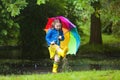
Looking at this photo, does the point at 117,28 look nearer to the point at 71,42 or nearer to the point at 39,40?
the point at 39,40

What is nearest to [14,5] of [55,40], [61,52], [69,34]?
[69,34]

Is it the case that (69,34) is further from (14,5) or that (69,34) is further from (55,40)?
(14,5)

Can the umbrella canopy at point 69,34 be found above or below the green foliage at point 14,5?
below

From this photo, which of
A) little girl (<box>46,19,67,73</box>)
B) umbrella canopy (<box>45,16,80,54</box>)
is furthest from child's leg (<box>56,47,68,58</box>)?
umbrella canopy (<box>45,16,80,54</box>)

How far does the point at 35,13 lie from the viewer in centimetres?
2423

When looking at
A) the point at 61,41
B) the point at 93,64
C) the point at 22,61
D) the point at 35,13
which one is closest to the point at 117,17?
the point at 61,41

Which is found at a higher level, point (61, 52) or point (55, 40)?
point (55, 40)

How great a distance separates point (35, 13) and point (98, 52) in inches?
185

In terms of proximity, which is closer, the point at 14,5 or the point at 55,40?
the point at 55,40

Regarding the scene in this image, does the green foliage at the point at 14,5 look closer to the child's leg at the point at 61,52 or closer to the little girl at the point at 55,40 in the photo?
the little girl at the point at 55,40

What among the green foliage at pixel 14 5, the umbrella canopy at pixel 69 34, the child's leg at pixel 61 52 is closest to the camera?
the child's leg at pixel 61 52

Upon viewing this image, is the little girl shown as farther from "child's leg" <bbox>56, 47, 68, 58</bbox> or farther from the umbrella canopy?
the umbrella canopy

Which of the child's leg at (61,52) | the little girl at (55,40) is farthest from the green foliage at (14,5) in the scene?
the child's leg at (61,52)

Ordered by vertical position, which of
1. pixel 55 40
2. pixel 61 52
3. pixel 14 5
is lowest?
pixel 61 52
